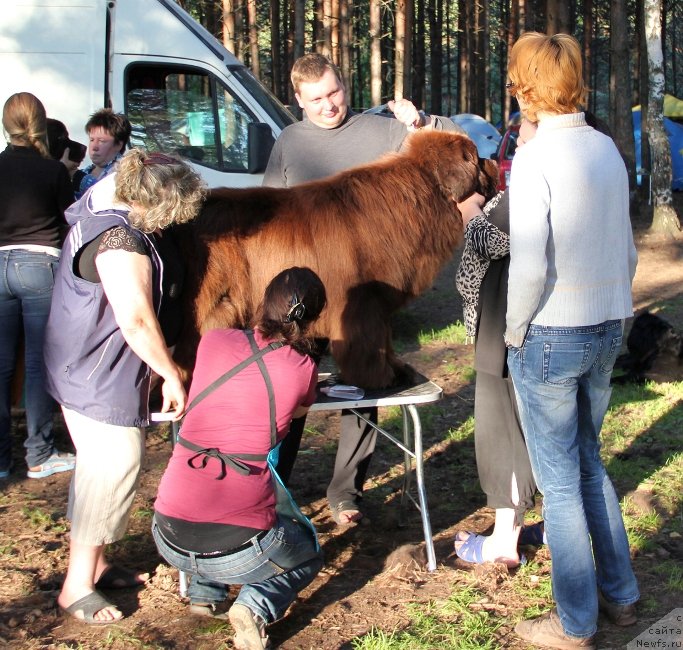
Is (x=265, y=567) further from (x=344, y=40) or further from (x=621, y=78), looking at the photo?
(x=344, y=40)

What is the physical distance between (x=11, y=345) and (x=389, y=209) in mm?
2646

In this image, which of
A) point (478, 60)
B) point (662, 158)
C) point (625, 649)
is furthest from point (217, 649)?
point (478, 60)

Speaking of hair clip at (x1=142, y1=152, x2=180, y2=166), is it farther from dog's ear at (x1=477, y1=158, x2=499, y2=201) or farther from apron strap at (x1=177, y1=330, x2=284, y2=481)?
dog's ear at (x1=477, y1=158, x2=499, y2=201)

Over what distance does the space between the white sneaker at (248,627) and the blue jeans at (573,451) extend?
3.51 ft

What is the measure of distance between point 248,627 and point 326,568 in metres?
0.93

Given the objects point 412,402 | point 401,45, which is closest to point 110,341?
point 412,402

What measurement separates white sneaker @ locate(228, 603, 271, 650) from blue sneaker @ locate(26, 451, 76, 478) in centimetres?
240

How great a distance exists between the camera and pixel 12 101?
196 inches

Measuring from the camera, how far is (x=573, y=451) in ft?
10.0

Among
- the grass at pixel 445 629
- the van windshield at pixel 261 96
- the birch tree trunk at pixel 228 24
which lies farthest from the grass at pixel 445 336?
the birch tree trunk at pixel 228 24

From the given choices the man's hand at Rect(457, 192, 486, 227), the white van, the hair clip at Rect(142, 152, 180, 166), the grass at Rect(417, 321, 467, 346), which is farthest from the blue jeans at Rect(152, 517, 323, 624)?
the grass at Rect(417, 321, 467, 346)

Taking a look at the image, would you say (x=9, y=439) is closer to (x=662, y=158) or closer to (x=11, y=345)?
(x=11, y=345)

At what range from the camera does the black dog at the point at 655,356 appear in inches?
264

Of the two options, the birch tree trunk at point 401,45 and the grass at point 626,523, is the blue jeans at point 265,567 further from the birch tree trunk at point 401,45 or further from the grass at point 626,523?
the birch tree trunk at point 401,45
